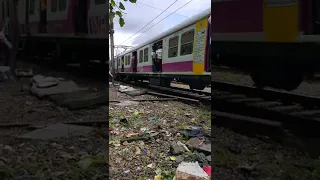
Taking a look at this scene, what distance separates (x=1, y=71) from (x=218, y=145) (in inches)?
56.7

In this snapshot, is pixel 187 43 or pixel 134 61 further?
pixel 134 61

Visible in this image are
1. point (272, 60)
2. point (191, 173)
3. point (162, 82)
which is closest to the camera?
point (272, 60)

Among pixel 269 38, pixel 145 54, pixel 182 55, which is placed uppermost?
pixel 145 54

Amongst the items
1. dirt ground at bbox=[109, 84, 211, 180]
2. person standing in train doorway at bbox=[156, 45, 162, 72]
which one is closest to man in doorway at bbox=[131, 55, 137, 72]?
person standing in train doorway at bbox=[156, 45, 162, 72]

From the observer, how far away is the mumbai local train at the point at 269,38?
4.79ft

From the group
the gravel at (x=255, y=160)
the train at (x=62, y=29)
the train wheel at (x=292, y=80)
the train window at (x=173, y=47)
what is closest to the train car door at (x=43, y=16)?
the train at (x=62, y=29)

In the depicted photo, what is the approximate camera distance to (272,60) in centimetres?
156

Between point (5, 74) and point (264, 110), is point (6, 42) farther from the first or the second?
point (264, 110)

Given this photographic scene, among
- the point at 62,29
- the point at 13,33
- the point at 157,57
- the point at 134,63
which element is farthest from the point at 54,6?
the point at 134,63

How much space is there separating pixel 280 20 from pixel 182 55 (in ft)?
24.1

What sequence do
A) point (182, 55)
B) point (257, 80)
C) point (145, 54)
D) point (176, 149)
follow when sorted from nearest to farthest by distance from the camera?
1. point (257, 80)
2. point (176, 149)
3. point (182, 55)
4. point (145, 54)

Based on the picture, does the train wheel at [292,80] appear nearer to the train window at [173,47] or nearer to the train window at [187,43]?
the train window at [187,43]

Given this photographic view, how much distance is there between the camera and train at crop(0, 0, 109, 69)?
1.83 meters

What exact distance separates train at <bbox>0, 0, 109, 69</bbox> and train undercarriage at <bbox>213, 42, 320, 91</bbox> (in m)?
0.73
